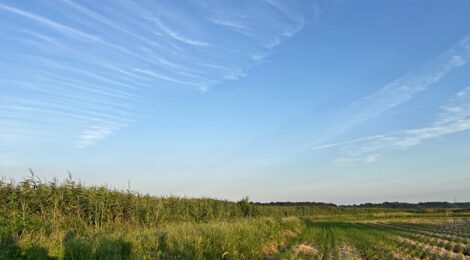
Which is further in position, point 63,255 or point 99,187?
point 99,187

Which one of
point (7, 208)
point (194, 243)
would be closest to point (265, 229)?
point (194, 243)

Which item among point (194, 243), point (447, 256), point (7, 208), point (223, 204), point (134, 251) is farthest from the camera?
point (223, 204)

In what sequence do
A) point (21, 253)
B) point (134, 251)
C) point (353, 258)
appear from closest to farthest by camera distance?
1. point (21, 253)
2. point (134, 251)
3. point (353, 258)

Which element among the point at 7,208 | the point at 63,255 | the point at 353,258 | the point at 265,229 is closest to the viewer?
the point at 63,255

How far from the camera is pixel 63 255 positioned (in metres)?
9.31

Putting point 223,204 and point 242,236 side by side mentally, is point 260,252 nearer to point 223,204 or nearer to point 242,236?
point 242,236

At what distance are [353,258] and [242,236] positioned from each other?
5.43 m

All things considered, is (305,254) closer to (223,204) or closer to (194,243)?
(194,243)

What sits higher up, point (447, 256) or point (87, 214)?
point (87, 214)

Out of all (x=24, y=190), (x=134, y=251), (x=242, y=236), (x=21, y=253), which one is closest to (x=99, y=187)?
(x=24, y=190)

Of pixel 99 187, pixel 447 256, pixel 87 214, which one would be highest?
pixel 99 187

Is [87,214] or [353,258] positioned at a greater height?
[87,214]

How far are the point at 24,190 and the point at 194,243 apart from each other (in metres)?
8.12

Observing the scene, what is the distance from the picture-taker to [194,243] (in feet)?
45.1
